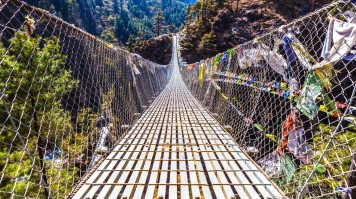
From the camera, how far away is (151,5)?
9981 centimetres

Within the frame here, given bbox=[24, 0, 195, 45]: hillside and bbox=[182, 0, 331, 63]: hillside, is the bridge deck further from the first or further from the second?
bbox=[24, 0, 195, 45]: hillside

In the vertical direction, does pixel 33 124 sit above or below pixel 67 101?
below

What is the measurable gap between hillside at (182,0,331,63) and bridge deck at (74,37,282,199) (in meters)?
18.5

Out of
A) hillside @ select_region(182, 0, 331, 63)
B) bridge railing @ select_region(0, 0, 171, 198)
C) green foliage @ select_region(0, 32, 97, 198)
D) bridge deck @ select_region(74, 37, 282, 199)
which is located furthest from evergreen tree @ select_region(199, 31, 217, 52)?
bridge deck @ select_region(74, 37, 282, 199)

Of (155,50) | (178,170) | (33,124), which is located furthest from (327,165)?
(155,50)

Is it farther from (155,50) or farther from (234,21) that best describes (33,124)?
(155,50)

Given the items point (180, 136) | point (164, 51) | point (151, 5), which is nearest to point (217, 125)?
point (180, 136)

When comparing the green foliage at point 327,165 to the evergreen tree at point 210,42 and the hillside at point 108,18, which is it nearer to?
the evergreen tree at point 210,42

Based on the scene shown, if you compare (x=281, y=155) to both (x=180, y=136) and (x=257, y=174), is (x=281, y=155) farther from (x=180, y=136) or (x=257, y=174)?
(x=180, y=136)

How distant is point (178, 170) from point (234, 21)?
869 inches

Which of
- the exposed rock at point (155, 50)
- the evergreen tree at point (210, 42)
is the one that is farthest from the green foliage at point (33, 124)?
the exposed rock at point (155, 50)

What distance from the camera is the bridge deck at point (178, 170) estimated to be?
6.26 feet

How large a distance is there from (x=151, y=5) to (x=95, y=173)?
106m

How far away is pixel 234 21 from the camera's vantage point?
72.8ft
